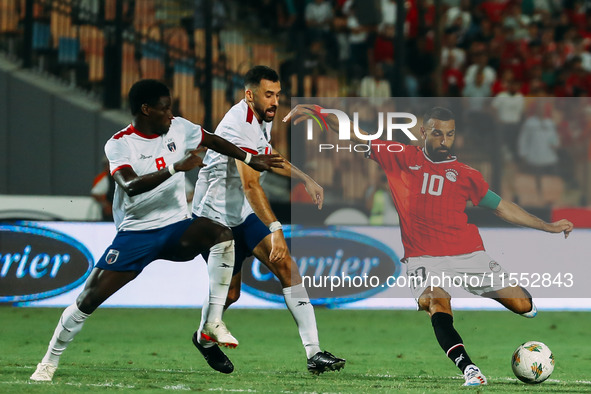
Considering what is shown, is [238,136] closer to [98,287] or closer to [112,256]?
[112,256]

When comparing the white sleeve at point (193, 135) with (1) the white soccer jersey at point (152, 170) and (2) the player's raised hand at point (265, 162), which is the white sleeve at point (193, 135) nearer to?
(1) the white soccer jersey at point (152, 170)

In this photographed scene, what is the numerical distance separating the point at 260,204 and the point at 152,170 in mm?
854

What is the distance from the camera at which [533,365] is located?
721 cm

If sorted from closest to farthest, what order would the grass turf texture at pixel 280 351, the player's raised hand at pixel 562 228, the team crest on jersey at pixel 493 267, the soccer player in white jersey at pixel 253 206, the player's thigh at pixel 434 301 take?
the grass turf texture at pixel 280 351, the player's thigh at pixel 434 301, the soccer player in white jersey at pixel 253 206, the team crest on jersey at pixel 493 267, the player's raised hand at pixel 562 228

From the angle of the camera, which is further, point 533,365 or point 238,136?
point 238,136

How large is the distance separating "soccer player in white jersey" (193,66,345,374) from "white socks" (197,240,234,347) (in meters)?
0.15

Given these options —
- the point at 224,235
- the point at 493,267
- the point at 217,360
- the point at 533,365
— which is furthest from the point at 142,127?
the point at 533,365

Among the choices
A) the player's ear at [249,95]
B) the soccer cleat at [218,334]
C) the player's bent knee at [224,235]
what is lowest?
the soccer cleat at [218,334]

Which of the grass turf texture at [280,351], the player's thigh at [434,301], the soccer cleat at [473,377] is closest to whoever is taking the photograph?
the soccer cleat at [473,377]

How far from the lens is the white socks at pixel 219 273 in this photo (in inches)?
302

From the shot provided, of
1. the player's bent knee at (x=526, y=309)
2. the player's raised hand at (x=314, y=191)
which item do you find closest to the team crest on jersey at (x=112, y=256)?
the player's raised hand at (x=314, y=191)

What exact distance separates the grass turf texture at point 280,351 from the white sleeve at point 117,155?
4.80ft

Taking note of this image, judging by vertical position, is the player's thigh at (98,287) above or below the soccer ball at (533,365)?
above

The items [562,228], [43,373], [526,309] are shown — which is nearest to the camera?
[43,373]
